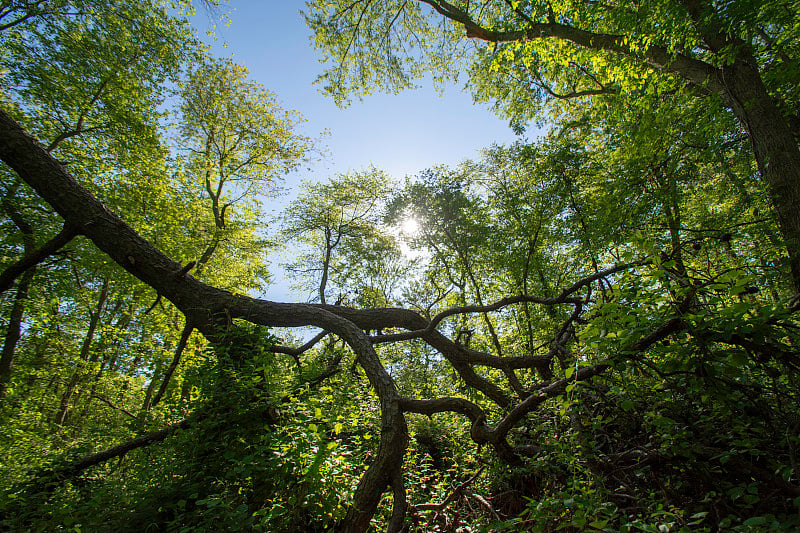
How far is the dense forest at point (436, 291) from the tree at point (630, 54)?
0.05 metres

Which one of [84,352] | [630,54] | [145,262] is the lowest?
[145,262]

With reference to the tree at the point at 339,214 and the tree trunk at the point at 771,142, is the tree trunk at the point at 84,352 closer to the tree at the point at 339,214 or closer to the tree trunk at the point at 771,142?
the tree at the point at 339,214

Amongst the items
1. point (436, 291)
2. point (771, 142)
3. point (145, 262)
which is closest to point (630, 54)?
point (771, 142)

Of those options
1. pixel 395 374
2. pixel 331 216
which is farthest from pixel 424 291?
pixel 331 216

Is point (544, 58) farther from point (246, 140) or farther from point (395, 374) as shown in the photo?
point (395, 374)

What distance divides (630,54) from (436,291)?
9911 mm

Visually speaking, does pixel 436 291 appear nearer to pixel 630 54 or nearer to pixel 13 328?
pixel 630 54

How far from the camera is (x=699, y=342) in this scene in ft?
5.19

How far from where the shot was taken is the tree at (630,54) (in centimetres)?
359

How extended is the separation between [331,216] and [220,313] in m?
11.1

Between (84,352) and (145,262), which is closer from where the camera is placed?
(145,262)

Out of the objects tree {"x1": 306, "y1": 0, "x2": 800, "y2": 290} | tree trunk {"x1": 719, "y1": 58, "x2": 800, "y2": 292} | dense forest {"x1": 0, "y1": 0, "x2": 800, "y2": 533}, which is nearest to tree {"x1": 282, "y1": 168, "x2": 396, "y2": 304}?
dense forest {"x1": 0, "y1": 0, "x2": 800, "y2": 533}

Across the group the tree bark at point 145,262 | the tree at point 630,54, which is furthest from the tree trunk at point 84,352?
the tree at point 630,54

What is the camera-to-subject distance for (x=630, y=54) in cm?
487
